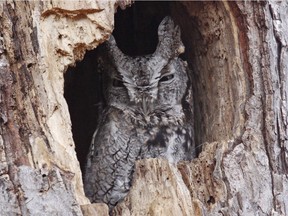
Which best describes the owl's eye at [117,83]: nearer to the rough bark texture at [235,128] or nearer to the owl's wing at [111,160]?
the owl's wing at [111,160]

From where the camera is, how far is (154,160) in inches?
99.8

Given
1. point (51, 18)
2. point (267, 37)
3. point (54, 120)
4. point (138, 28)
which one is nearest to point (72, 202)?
point (54, 120)

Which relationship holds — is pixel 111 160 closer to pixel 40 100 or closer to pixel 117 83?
pixel 117 83

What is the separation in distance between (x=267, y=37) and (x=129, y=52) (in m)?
1.21

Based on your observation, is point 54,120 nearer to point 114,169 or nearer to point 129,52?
point 114,169

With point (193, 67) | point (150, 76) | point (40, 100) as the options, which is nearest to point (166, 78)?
point (150, 76)

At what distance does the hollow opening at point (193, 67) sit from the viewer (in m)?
3.04

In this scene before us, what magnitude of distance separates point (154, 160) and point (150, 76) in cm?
75

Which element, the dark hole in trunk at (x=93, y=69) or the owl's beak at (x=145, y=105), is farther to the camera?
the dark hole in trunk at (x=93, y=69)

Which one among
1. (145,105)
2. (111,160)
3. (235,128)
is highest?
(145,105)

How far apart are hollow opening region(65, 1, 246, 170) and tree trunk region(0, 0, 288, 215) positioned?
1 cm

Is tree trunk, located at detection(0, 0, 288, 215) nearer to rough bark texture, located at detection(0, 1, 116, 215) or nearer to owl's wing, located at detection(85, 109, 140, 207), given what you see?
rough bark texture, located at detection(0, 1, 116, 215)

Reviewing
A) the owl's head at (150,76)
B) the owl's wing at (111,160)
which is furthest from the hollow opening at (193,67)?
the owl's wing at (111,160)

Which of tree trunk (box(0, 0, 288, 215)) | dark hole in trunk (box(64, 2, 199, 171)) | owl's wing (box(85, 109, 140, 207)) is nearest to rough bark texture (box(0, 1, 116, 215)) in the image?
tree trunk (box(0, 0, 288, 215))
